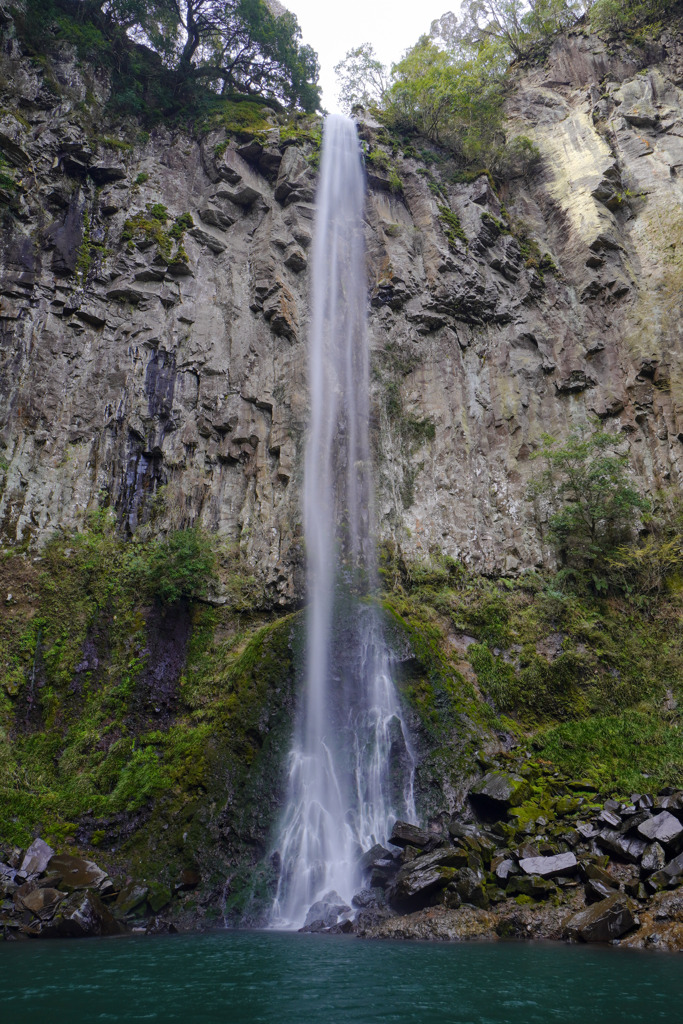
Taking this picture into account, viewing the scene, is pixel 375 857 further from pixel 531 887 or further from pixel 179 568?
pixel 179 568

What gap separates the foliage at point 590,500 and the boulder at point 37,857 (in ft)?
38.9

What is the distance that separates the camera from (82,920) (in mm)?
8125

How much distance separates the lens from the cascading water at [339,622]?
400 inches

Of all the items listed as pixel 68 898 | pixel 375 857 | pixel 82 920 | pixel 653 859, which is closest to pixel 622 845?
pixel 653 859

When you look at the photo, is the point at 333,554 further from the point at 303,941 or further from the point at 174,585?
the point at 303,941

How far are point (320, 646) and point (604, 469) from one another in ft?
25.3

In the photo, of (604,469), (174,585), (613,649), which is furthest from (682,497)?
(174,585)

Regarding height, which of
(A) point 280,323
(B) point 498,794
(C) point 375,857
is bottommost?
(C) point 375,857

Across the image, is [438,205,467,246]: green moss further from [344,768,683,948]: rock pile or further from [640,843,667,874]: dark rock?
[640,843,667,874]: dark rock

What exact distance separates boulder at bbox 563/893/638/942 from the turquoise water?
1.13 feet

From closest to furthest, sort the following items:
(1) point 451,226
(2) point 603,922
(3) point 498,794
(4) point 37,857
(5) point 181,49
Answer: (2) point 603,922, (4) point 37,857, (3) point 498,794, (1) point 451,226, (5) point 181,49

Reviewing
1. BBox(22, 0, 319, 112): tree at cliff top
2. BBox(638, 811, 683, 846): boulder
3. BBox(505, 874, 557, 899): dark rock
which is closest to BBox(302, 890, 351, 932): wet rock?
BBox(505, 874, 557, 899): dark rock

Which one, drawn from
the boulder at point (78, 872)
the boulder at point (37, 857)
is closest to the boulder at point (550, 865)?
the boulder at point (78, 872)

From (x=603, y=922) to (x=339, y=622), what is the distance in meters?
7.21
